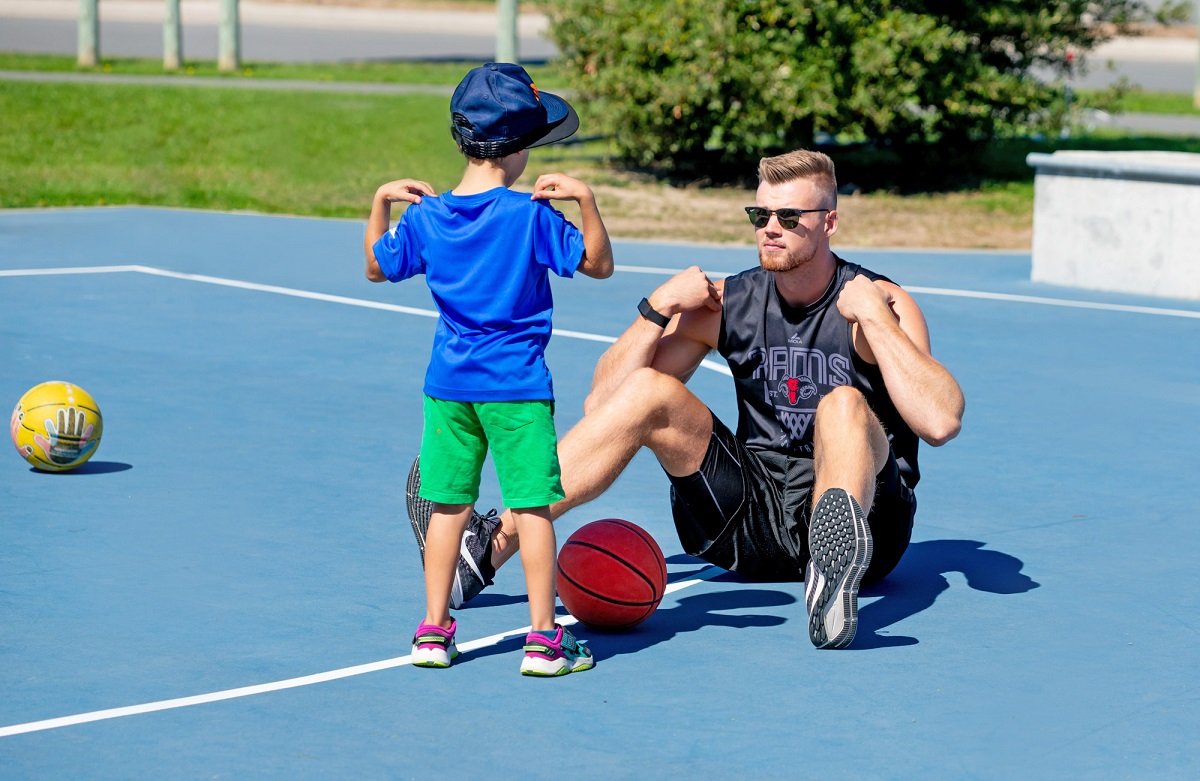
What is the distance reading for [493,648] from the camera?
18.7 ft

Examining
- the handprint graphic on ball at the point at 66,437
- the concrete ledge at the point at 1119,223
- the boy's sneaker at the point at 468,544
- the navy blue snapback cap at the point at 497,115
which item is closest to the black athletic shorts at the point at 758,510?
the boy's sneaker at the point at 468,544

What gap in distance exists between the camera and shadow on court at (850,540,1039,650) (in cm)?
603

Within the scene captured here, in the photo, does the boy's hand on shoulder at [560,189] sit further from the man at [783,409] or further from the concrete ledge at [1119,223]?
the concrete ledge at [1119,223]

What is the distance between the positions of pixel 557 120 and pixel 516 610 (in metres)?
1.80

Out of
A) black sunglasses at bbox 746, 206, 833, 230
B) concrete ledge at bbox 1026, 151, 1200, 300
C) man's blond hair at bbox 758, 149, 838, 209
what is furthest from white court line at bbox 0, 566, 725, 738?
concrete ledge at bbox 1026, 151, 1200, 300

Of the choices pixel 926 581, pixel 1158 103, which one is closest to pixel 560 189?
pixel 926 581

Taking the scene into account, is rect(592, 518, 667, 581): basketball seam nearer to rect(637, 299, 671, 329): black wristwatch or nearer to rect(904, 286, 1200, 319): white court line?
rect(637, 299, 671, 329): black wristwatch

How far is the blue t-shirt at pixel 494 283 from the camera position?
530 centimetres

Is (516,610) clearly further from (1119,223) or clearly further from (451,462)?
(1119,223)

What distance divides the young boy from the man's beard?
0.78 metres

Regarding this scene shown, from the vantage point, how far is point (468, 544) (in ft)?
19.6

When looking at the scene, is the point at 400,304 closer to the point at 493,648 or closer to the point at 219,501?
the point at 219,501

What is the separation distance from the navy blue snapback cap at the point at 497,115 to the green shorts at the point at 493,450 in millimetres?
810

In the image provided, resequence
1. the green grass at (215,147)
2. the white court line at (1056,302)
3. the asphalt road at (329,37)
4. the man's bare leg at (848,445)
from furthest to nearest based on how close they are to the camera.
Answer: the asphalt road at (329,37) → the green grass at (215,147) → the white court line at (1056,302) → the man's bare leg at (848,445)
